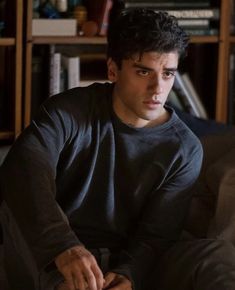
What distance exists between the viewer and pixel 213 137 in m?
2.29

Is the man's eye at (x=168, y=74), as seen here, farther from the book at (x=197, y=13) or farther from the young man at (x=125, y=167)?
the book at (x=197, y=13)

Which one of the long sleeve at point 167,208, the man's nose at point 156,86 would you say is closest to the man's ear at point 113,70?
the man's nose at point 156,86

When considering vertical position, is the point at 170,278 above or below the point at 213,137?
below

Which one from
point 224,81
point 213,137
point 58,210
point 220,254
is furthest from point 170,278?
point 224,81

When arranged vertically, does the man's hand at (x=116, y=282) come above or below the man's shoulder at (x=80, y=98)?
below

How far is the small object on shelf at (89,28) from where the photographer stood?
8.80ft

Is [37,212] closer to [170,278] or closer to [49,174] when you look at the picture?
[49,174]

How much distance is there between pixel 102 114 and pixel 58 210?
31cm

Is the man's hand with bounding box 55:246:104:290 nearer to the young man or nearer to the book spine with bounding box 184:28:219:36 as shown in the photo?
the young man

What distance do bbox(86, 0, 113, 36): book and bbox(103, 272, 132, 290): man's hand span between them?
121cm

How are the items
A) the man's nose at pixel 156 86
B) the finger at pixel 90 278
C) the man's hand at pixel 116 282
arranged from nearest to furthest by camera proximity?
the finger at pixel 90 278 → the man's hand at pixel 116 282 → the man's nose at pixel 156 86

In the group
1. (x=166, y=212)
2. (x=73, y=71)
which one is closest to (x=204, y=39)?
(x=73, y=71)

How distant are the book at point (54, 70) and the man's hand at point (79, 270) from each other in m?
1.21

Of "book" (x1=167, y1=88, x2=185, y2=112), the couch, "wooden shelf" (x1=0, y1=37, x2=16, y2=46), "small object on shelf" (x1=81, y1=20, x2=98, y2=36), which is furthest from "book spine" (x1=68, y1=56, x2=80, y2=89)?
the couch
